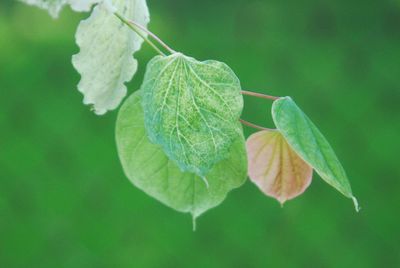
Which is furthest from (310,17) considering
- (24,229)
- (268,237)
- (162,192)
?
(162,192)

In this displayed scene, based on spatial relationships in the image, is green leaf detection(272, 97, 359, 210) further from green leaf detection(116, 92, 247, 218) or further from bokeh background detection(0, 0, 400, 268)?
bokeh background detection(0, 0, 400, 268)

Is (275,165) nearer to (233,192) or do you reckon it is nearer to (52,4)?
(52,4)

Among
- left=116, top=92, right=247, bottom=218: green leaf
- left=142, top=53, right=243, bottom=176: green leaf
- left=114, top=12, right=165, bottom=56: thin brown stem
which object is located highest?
left=114, top=12, right=165, bottom=56: thin brown stem

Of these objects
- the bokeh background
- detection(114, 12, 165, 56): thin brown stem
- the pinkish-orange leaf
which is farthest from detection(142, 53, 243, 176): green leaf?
the bokeh background

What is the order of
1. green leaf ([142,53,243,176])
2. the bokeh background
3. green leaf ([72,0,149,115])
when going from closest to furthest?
green leaf ([142,53,243,176]) → green leaf ([72,0,149,115]) → the bokeh background

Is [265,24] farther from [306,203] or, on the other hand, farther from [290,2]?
[306,203]
